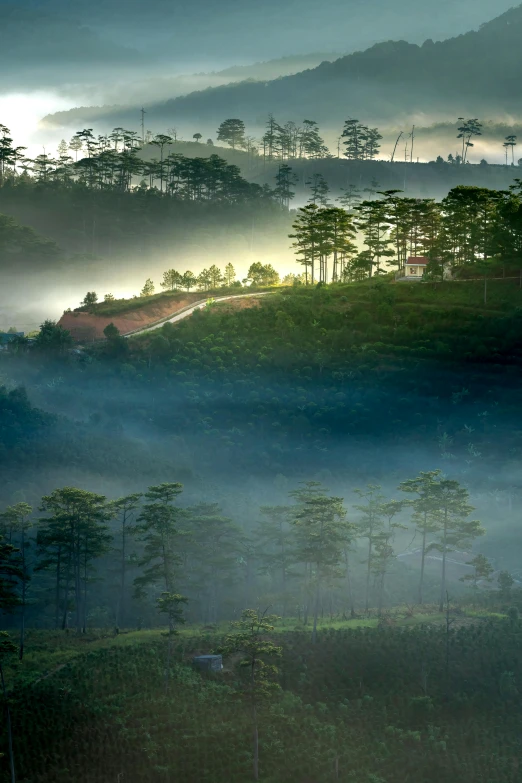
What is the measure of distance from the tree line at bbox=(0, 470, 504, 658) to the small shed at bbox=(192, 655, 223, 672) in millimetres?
7139

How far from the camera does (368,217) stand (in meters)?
122

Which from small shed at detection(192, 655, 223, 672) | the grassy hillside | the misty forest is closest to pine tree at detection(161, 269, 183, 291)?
the misty forest

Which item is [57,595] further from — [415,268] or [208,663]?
[415,268]

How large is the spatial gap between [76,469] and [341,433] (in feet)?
87.5

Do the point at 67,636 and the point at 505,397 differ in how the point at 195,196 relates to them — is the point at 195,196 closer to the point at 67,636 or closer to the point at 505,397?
the point at 505,397

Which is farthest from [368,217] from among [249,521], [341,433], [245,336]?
[249,521]

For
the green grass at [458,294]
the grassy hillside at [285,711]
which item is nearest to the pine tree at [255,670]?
the grassy hillside at [285,711]

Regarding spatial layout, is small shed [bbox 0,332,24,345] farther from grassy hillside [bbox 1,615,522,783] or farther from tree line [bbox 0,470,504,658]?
grassy hillside [bbox 1,615,522,783]

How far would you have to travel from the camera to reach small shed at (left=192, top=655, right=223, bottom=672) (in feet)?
183

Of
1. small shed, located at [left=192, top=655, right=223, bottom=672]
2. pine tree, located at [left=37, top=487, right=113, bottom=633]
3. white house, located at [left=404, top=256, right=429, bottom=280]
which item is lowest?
small shed, located at [left=192, top=655, right=223, bottom=672]

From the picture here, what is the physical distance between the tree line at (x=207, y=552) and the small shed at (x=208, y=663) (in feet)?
23.4

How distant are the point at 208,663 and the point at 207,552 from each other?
15.2 meters

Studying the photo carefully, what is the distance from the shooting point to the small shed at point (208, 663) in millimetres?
55781

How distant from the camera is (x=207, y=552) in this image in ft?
232
